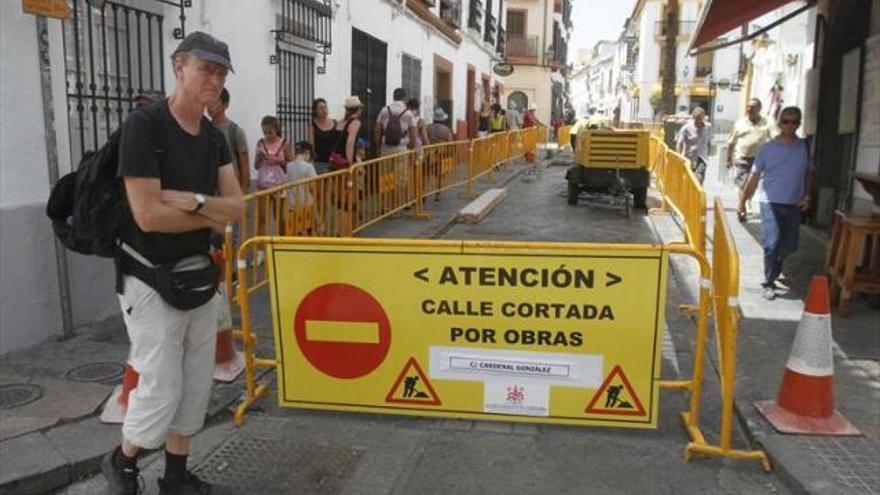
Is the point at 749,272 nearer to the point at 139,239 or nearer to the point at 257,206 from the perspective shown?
the point at 257,206

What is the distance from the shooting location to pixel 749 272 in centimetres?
790

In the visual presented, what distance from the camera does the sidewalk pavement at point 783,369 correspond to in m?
3.73

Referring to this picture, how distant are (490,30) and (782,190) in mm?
20891

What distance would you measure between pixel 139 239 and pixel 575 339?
2243 millimetres

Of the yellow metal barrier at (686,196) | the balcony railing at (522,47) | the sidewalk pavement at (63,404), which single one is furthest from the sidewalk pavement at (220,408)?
the balcony railing at (522,47)

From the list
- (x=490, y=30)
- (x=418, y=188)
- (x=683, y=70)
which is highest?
(x=683, y=70)

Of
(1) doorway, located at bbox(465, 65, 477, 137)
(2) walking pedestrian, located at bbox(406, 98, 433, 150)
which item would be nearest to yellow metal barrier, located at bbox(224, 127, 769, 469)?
(2) walking pedestrian, located at bbox(406, 98, 433, 150)

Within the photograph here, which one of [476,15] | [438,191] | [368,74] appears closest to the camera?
[438,191]

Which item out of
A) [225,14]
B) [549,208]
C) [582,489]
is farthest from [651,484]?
[549,208]

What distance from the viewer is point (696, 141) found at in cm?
1314

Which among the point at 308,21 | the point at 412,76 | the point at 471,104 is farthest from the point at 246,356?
the point at 471,104

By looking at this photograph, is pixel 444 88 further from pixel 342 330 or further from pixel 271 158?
pixel 342 330

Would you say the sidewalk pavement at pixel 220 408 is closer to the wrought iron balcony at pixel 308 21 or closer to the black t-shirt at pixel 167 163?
the black t-shirt at pixel 167 163

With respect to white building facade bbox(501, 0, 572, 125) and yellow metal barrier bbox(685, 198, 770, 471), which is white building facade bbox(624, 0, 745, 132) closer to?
white building facade bbox(501, 0, 572, 125)
